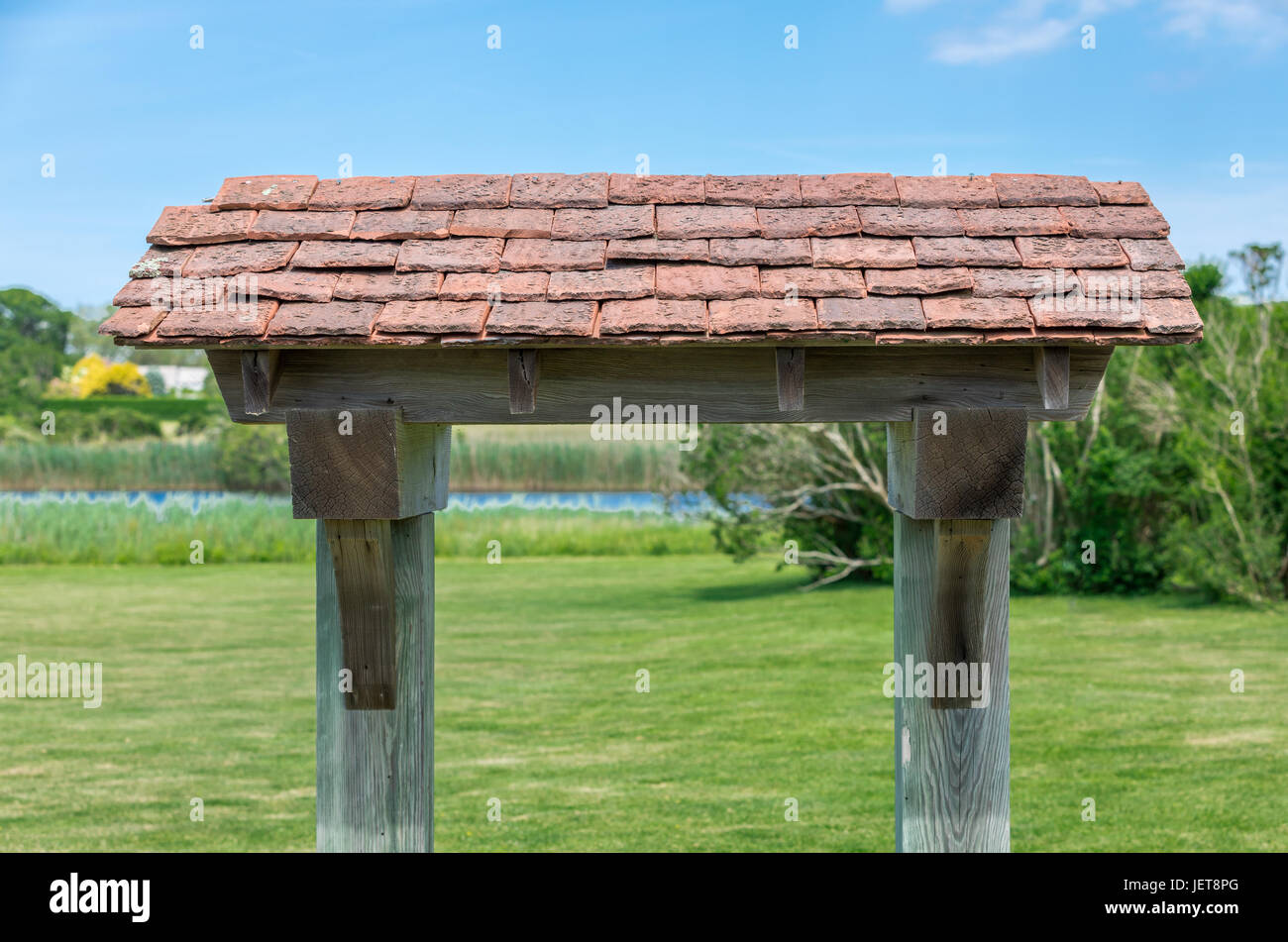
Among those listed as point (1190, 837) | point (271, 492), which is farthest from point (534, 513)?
point (1190, 837)

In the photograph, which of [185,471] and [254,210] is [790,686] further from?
[185,471]

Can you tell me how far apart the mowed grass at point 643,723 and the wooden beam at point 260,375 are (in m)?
4.36

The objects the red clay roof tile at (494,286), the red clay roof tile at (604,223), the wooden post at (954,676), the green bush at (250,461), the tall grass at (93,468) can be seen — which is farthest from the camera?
the green bush at (250,461)

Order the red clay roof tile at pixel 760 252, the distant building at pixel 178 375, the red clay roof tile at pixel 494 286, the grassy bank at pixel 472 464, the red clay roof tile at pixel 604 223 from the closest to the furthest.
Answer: the red clay roof tile at pixel 494 286 < the red clay roof tile at pixel 760 252 < the red clay roof tile at pixel 604 223 < the grassy bank at pixel 472 464 < the distant building at pixel 178 375

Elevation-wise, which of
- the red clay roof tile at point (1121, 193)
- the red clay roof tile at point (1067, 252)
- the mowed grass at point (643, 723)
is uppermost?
the red clay roof tile at point (1121, 193)

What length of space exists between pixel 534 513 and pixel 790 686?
972 centimetres

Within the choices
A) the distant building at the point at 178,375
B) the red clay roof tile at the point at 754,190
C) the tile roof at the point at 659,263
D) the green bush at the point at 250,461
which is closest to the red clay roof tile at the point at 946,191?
the tile roof at the point at 659,263

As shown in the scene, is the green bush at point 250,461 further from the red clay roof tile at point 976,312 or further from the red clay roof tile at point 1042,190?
the red clay roof tile at point 976,312

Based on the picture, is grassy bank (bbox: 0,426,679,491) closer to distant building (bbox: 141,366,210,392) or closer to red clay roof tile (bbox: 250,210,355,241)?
red clay roof tile (bbox: 250,210,355,241)

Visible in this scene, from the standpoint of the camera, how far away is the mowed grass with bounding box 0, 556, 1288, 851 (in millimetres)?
7410

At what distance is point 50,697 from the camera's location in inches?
463

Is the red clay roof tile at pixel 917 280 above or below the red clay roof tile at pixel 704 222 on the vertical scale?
below

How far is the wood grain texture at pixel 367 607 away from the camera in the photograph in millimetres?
3324

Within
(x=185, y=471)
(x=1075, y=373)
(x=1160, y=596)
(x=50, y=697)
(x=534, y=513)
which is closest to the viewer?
(x=1075, y=373)
